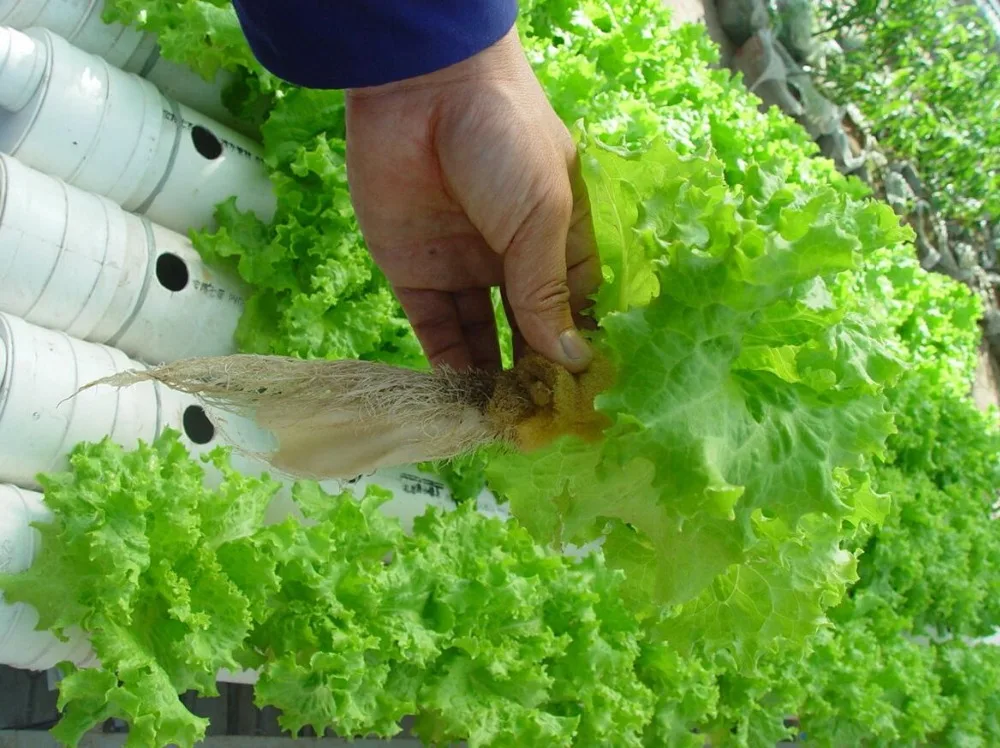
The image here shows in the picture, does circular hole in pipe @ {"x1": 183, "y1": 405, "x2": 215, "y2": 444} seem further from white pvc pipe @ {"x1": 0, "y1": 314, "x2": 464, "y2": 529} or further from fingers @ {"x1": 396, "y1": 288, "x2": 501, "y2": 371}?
fingers @ {"x1": 396, "y1": 288, "x2": 501, "y2": 371}

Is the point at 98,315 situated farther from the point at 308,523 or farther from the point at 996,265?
the point at 996,265

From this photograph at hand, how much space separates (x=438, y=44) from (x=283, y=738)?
6.91 feet

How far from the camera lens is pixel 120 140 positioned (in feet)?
8.02

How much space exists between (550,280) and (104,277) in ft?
4.71

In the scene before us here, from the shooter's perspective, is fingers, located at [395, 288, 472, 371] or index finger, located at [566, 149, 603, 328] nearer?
index finger, located at [566, 149, 603, 328]

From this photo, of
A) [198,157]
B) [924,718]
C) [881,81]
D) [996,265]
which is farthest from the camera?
[996,265]

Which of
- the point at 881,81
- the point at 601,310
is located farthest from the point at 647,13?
the point at 881,81

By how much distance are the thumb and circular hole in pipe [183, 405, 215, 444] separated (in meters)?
1.26

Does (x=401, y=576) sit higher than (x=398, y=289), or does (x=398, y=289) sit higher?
(x=398, y=289)

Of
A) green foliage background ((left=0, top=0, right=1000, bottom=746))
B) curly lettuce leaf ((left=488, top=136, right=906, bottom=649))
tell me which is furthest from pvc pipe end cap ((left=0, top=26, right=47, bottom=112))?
curly lettuce leaf ((left=488, top=136, right=906, bottom=649))

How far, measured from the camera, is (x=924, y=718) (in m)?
3.29

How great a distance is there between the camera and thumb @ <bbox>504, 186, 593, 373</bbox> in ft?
4.66

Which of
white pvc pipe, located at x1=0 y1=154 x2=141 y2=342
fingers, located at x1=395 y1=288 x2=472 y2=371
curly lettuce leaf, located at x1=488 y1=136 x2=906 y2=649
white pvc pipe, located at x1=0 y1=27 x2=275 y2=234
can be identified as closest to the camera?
curly lettuce leaf, located at x1=488 y1=136 x2=906 y2=649

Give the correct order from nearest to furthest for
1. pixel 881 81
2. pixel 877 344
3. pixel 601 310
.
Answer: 1. pixel 877 344
2. pixel 601 310
3. pixel 881 81
